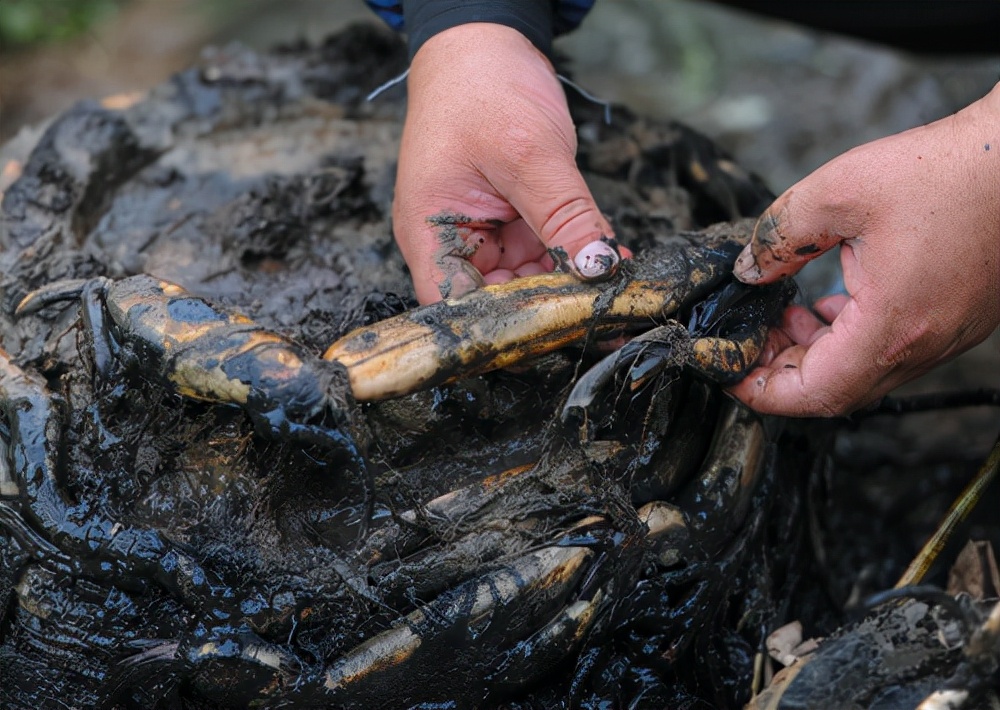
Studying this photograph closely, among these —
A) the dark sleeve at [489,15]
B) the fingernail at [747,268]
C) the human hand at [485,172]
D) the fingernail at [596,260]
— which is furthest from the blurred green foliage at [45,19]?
the fingernail at [747,268]

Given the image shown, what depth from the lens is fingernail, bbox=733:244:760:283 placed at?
63.4 inches

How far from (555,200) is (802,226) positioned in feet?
1.34

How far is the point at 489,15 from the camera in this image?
195 centimetres

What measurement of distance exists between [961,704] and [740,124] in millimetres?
2314

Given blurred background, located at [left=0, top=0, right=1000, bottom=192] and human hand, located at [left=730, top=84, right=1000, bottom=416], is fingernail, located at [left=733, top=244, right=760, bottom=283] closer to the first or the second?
human hand, located at [left=730, top=84, right=1000, bottom=416]

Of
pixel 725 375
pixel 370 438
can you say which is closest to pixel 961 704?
pixel 725 375

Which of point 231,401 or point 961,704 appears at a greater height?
point 231,401

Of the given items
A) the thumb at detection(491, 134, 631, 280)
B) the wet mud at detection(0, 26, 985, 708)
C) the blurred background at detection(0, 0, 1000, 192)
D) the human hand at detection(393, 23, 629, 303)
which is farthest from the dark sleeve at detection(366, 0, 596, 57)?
the blurred background at detection(0, 0, 1000, 192)

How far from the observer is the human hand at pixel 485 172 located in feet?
5.51

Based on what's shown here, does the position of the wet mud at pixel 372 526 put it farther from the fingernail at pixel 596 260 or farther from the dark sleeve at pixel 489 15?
the dark sleeve at pixel 489 15

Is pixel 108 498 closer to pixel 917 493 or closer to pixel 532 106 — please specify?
pixel 532 106

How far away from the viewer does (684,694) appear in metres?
1.60

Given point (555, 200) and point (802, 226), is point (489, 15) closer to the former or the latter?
point (555, 200)

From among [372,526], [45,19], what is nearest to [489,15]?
[372,526]
